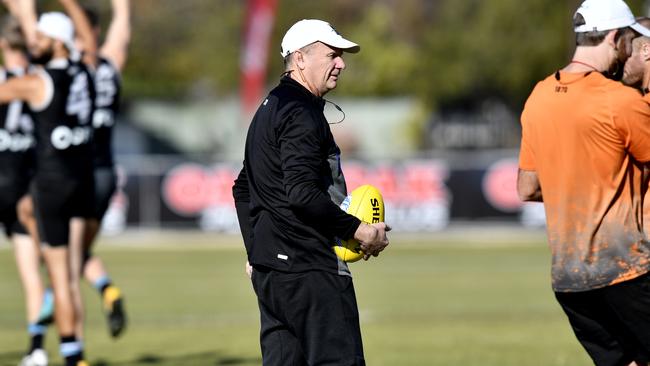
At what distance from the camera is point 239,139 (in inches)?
1909

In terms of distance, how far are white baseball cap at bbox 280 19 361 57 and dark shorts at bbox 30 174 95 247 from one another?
396 centimetres

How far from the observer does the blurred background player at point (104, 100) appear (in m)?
11.7

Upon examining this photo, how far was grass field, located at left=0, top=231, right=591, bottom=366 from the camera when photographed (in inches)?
487

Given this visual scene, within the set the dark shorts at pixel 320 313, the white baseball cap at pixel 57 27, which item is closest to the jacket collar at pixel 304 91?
the dark shorts at pixel 320 313

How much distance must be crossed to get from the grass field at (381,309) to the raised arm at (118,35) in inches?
101

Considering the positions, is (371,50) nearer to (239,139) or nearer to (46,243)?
(239,139)

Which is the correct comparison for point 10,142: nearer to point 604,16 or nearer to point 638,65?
point 638,65

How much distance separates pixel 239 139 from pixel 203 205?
56.2ft

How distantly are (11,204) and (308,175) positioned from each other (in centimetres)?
599

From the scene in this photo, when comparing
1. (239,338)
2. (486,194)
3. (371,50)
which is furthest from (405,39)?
(239,338)

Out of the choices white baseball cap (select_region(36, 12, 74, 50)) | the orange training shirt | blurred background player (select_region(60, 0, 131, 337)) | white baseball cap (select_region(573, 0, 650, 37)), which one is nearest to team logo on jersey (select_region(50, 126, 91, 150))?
white baseball cap (select_region(36, 12, 74, 50))

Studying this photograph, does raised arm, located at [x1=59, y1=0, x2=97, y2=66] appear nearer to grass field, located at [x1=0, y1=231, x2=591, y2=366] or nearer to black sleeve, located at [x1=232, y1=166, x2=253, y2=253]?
grass field, located at [x1=0, y1=231, x2=591, y2=366]

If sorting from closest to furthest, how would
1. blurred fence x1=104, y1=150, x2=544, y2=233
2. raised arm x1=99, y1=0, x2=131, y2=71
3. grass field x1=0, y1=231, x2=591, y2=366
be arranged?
1. raised arm x1=99, y1=0, x2=131, y2=71
2. grass field x1=0, y1=231, x2=591, y2=366
3. blurred fence x1=104, y1=150, x2=544, y2=233

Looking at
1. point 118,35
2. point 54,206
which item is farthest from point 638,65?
point 118,35
